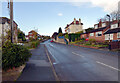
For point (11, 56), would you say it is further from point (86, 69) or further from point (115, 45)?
point (115, 45)

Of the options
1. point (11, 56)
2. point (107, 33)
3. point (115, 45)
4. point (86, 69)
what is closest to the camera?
point (11, 56)

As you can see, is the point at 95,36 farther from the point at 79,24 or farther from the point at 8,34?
the point at 8,34

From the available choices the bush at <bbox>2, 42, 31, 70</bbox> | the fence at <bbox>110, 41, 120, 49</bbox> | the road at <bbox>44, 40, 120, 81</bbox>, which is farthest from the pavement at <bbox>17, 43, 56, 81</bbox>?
the fence at <bbox>110, 41, 120, 49</bbox>

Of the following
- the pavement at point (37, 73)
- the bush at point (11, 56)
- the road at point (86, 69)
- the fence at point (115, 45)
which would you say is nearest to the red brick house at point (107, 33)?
the fence at point (115, 45)

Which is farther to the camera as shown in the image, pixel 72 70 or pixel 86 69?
pixel 86 69

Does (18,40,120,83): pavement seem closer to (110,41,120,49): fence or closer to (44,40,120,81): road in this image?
(44,40,120,81): road

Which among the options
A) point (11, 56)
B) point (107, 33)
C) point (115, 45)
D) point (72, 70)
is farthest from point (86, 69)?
point (107, 33)

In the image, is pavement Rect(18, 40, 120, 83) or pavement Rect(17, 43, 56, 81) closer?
pavement Rect(17, 43, 56, 81)

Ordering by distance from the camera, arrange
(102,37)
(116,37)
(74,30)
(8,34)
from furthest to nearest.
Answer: (74,30)
(102,37)
(116,37)
(8,34)

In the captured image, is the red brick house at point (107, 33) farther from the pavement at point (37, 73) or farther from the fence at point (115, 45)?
the pavement at point (37, 73)

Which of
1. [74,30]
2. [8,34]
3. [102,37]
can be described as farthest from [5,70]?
[74,30]

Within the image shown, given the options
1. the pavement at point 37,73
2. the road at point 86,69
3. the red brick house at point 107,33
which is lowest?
the road at point 86,69

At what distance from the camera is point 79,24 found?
65000 mm

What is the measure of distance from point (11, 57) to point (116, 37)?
30556mm
